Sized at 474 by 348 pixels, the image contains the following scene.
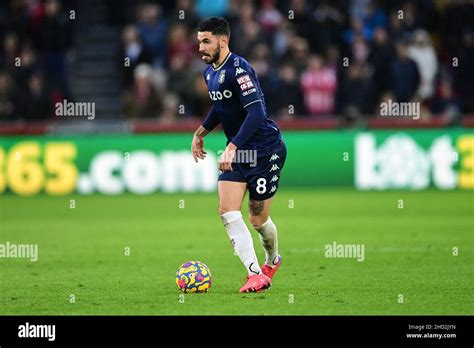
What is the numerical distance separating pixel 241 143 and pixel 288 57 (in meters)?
13.9

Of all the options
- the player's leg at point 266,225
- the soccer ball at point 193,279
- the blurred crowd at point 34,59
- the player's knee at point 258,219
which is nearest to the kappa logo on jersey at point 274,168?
the player's leg at point 266,225

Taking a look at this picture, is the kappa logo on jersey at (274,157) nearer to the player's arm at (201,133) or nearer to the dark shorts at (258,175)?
the dark shorts at (258,175)

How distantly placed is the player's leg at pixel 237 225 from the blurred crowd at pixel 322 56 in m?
12.1

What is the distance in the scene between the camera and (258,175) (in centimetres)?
1073

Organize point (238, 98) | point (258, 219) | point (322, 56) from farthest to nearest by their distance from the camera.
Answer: point (322, 56)
point (258, 219)
point (238, 98)

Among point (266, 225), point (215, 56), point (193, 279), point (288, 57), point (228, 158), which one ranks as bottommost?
point (193, 279)

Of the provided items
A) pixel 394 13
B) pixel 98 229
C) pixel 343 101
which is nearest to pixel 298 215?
pixel 98 229

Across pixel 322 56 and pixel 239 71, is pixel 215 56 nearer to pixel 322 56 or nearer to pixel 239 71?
pixel 239 71

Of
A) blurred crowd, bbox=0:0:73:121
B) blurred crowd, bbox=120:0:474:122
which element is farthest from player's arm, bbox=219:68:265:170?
blurred crowd, bbox=0:0:73:121

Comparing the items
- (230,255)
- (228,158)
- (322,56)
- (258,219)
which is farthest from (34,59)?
(228,158)

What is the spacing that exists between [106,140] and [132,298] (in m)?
12.4

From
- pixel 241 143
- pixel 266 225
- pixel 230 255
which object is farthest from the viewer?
pixel 230 255

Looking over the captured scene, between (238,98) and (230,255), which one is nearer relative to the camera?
(238,98)
